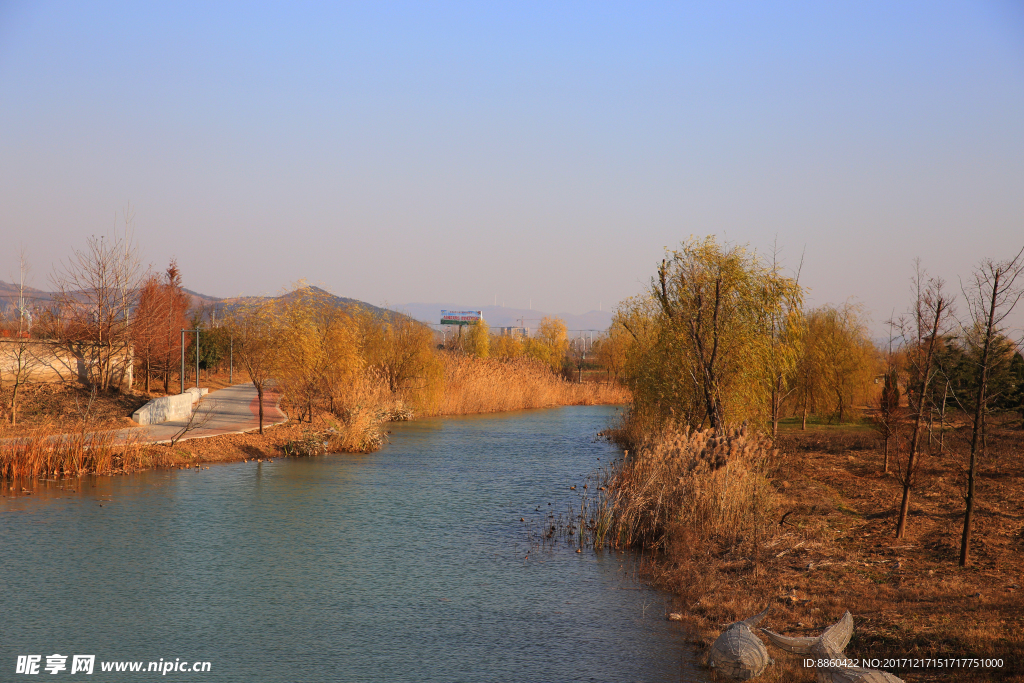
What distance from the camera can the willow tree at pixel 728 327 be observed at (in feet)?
48.6

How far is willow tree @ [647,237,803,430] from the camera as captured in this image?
48.6 feet

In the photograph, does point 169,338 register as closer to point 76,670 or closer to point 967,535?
point 76,670

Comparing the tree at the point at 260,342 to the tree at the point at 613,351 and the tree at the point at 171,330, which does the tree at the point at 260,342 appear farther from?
the tree at the point at 613,351

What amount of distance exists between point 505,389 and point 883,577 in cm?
2874

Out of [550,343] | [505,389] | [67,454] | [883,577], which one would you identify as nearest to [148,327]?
[67,454]

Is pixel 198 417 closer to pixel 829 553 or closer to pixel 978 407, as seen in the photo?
pixel 829 553

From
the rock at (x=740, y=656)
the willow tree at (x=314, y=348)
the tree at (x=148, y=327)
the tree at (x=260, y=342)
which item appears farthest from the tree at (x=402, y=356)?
the rock at (x=740, y=656)

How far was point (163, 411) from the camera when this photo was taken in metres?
22.6

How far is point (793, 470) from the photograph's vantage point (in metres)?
16.4

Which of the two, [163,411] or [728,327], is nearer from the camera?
[728,327]

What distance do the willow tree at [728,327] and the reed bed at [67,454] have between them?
12073 millimetres

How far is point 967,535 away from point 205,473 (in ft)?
48.9

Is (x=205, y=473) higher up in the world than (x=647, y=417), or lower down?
lower down

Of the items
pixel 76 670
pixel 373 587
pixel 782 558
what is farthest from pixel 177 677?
pixel 782 558
